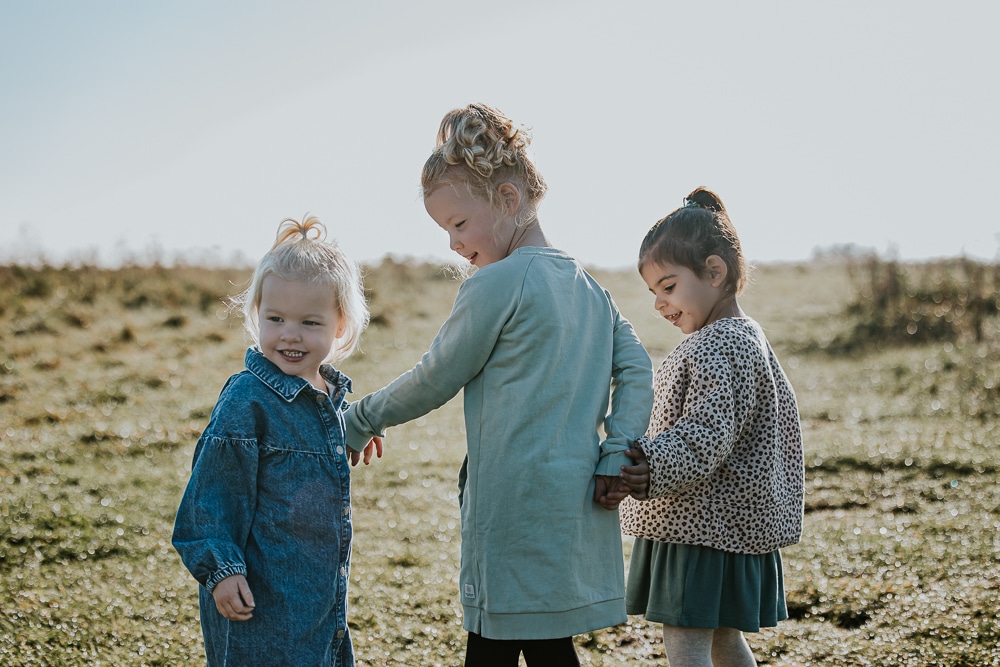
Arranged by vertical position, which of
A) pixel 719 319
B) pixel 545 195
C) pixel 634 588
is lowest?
pixel 634 588

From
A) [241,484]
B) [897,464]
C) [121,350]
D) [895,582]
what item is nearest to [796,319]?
[897,464]

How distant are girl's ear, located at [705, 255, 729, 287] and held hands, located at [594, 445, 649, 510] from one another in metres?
0.62

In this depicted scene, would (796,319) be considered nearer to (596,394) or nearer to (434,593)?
(434,593)

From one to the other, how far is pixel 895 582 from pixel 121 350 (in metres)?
8.31

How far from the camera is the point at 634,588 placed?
2604 millimetres

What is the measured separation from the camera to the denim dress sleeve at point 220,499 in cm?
201

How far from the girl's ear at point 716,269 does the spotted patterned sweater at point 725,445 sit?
0.40 feet

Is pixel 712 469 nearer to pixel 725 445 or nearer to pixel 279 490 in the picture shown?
pixel 725 445

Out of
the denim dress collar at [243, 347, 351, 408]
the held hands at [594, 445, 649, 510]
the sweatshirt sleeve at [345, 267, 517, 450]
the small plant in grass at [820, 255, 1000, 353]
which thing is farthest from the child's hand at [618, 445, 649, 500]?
the small plant in grass at [820, 255, 1000, 353]

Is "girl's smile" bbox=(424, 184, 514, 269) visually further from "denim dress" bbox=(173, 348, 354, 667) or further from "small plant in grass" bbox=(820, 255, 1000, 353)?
"small plant in grass" bbox=(820, 255, 1000, 353)

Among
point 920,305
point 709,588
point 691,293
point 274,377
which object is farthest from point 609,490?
point 920,305

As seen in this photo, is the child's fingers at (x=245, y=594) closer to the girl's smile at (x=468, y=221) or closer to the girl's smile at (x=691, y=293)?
the girl's smile at (x=468, y=221)

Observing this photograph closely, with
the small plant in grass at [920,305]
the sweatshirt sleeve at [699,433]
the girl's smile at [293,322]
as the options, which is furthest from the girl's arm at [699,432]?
the small plant in grass at [920,305]

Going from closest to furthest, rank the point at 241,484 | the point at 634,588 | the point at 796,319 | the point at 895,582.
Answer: the point at 241,484
the point at 634,588
the point at 895,582
the point at 796,319
